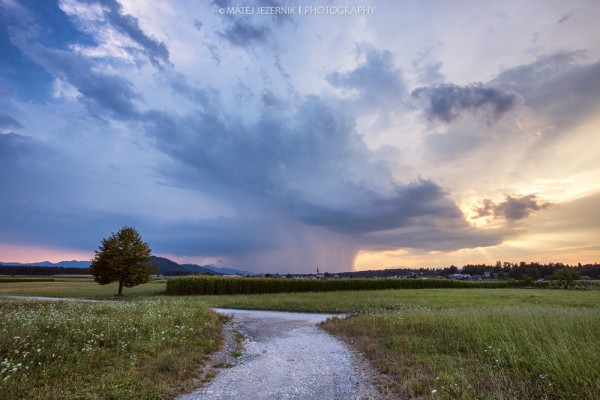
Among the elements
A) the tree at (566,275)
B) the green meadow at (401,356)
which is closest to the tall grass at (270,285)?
the tree at (566,275)

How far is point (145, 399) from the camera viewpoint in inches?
303

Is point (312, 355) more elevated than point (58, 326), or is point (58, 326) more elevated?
point (58, 326)

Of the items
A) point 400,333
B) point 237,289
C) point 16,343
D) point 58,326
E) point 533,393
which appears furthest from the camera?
point 237,289

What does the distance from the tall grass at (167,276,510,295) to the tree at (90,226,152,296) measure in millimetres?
8509

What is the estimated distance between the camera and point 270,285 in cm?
6078

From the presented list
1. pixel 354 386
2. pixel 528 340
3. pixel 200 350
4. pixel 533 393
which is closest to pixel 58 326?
pixel 200 350

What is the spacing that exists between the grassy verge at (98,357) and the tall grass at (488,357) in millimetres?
6031

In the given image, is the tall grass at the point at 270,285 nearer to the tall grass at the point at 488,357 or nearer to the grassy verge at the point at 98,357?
the grassy verge at the point at 98,357

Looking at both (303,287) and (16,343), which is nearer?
(16,343)

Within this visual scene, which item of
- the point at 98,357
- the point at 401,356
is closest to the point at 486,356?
the point at 401,356

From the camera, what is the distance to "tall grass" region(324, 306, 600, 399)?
752 centimetres

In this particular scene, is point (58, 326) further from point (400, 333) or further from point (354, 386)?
point (400, 333)

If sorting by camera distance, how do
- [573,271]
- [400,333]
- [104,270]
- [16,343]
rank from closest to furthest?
[16,343], [400,333], [104,270], [573,271]

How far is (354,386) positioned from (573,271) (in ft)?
318
